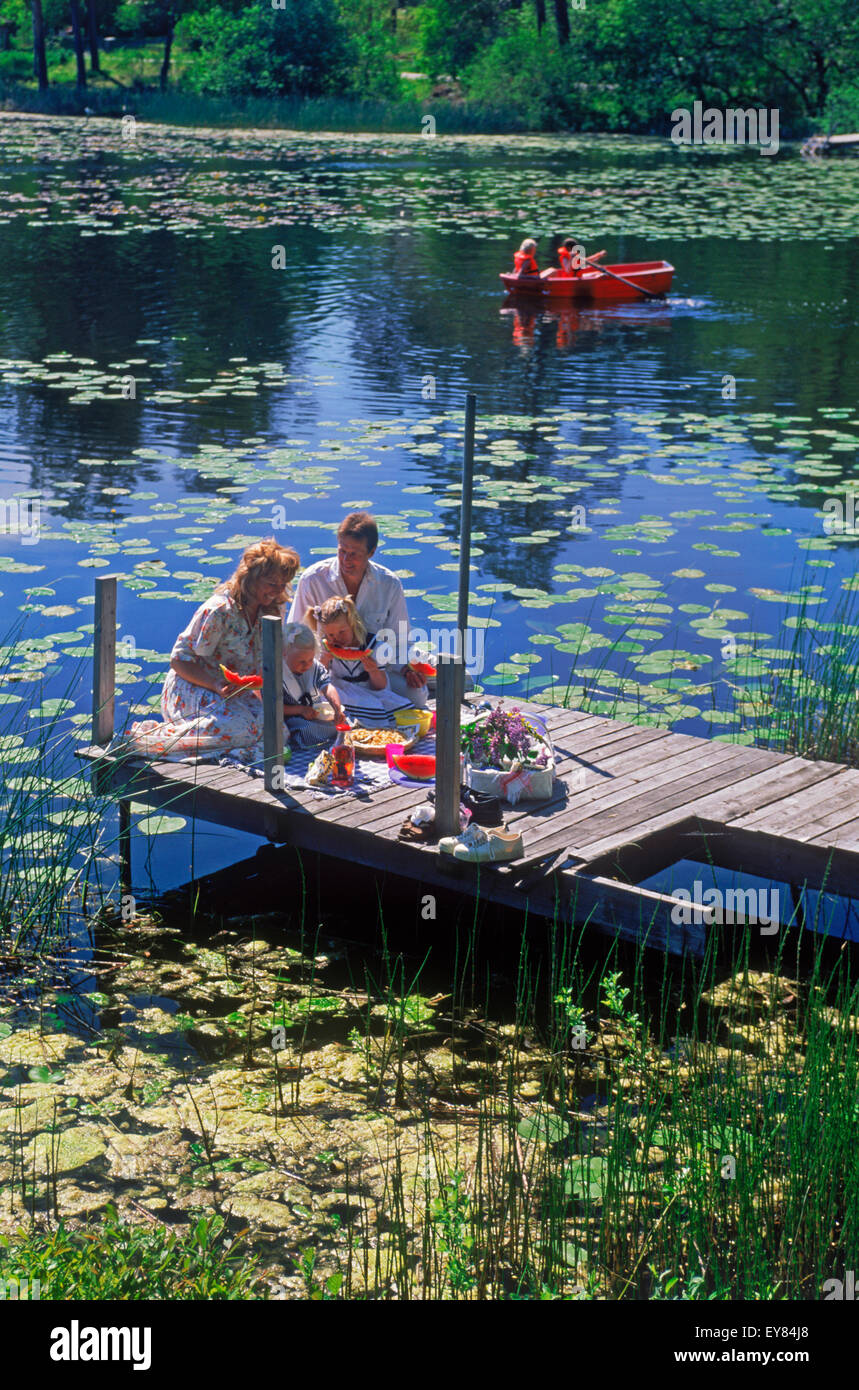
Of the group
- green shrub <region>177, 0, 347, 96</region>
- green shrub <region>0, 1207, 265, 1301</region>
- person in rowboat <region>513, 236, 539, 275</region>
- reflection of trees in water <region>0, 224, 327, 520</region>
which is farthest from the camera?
green shrub <region>177, 0, 347, 96</region>

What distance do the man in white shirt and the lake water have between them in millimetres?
1014

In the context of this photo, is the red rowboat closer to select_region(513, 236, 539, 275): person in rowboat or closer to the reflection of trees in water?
select_region(513, 236, 539, 275): person in rowboat

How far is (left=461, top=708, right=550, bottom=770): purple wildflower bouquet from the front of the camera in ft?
18.3

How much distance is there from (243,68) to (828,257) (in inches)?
1438

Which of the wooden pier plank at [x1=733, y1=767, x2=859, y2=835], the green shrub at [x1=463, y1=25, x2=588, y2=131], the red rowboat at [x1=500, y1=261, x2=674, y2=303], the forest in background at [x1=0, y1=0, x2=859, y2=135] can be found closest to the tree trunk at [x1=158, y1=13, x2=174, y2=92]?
the forest in background at [x1=0, y1=0, x2=859, y2=135]

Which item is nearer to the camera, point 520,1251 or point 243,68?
point 520,1251

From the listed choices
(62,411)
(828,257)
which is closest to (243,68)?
(828,257)

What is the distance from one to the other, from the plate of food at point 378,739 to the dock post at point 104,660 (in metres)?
1.02

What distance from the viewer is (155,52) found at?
71.8 meters

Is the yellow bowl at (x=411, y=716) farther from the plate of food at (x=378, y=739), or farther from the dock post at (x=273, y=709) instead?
the dock post at (x=273, y=709)

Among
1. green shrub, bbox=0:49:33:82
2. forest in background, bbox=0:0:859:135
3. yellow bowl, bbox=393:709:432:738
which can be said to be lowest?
yellow bowl, bbox=393:709:432:738

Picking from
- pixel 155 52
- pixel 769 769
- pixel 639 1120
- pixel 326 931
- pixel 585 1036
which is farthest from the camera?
pixel 155 52
